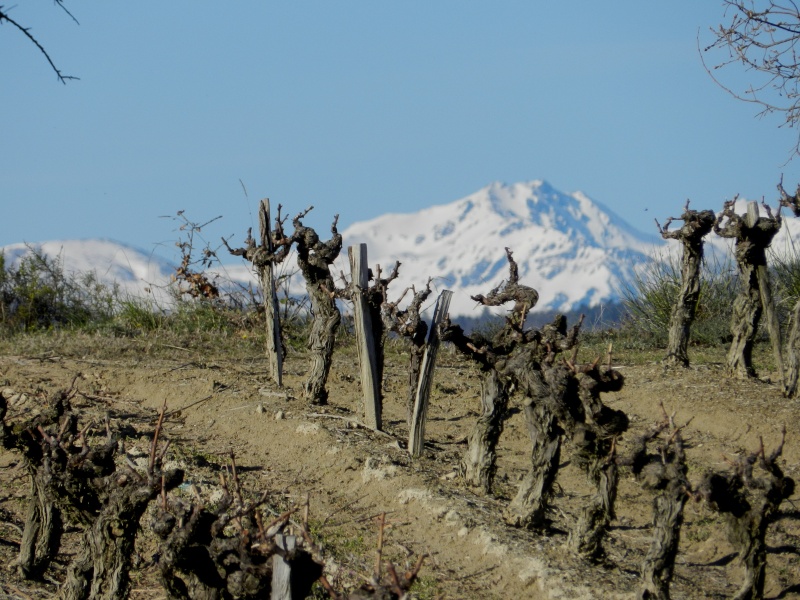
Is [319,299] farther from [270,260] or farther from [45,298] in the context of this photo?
[45,298]

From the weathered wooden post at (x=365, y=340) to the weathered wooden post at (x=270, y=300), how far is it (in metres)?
1.56

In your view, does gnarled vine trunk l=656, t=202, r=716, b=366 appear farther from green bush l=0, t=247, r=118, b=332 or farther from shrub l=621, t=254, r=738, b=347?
green bush l=0, t=247, r=118, b=332

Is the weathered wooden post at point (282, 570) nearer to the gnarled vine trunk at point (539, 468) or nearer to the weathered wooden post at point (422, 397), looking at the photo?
the gnarled vine trunk at point (539, 468)

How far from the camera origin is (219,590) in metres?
5.13

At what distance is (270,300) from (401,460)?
2.67m

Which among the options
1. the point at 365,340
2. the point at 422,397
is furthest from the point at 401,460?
the point at 365,340

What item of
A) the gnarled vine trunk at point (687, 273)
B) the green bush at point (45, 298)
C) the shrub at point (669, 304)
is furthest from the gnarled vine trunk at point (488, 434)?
the green bush at point (45, 298)

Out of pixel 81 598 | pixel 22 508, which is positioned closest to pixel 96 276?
pixel 22 508

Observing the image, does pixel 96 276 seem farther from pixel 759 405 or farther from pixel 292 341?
pixel 759 405

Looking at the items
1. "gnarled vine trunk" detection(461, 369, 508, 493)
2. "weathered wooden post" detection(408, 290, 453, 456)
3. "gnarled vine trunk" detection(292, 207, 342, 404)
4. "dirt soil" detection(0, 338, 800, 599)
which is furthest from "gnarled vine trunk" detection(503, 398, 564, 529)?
"gnarled vine trunk" detection(292, 207, 342, 404)

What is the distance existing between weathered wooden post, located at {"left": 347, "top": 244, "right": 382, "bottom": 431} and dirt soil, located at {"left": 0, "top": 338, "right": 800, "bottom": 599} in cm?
20

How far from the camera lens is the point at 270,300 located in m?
10.3

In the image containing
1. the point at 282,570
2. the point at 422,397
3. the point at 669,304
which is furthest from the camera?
the point at 669,304

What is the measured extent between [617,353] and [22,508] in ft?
25.2
